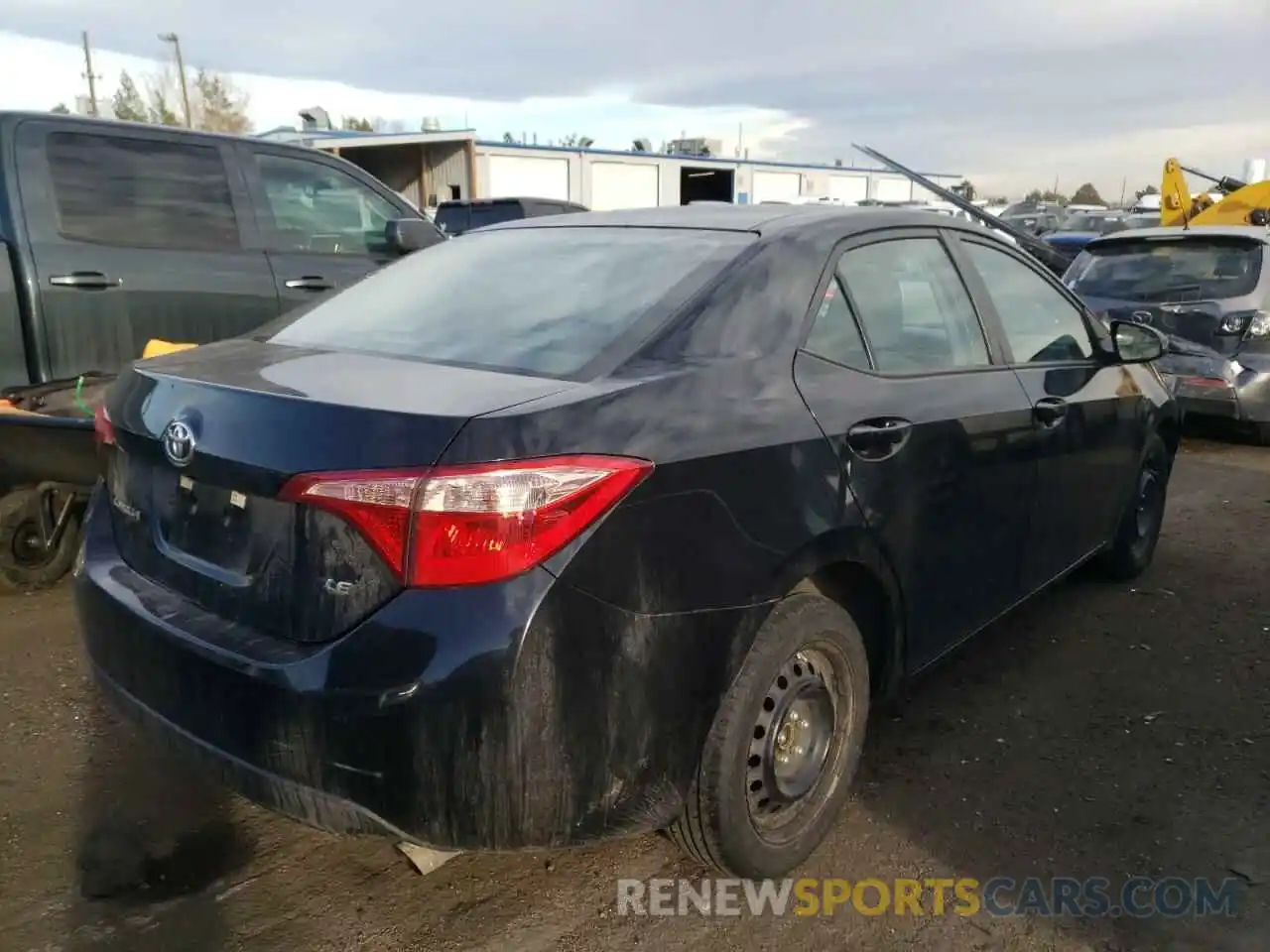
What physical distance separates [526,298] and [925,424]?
115 cm

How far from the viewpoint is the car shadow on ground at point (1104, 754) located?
2.70 metres

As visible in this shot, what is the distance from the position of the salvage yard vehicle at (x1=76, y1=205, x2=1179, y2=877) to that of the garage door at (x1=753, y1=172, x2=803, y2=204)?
37.4 metres

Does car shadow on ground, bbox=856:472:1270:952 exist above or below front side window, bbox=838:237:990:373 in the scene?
below

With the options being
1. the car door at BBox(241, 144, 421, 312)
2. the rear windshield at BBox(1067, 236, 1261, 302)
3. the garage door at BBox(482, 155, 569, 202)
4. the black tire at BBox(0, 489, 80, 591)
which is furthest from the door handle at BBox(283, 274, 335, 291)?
the garage door at BBox(482, 155, 569, 202)

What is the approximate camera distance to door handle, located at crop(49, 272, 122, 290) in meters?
4.38

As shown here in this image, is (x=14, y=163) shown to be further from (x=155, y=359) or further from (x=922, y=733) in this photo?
(x=922, y=733)

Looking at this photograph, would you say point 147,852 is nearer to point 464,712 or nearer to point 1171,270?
point 464,712

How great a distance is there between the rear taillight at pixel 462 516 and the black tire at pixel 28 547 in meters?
2.99

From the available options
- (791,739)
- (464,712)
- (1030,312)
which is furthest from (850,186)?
(464,712)

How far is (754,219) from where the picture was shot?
2959mm

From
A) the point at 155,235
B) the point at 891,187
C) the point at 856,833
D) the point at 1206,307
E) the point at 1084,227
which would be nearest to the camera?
the point at 856,833

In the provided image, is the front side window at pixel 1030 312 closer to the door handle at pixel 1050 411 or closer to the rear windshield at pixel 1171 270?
the door handle at pixel 1050 411

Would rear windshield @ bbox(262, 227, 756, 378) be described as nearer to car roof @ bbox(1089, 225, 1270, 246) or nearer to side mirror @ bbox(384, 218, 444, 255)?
side mirror @ bbox(384, 218, 444, 255)

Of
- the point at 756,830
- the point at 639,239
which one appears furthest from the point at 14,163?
the point at 756,830
